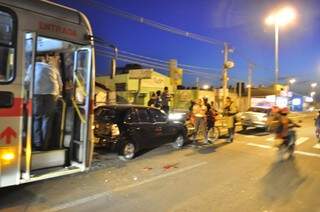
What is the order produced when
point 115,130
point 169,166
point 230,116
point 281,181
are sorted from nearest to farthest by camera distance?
1. point 281,181
2. point 169,166
3. point 115,130
4. point 230,116

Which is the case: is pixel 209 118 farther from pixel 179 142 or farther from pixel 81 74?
pixel 81 74

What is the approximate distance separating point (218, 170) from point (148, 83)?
26.7m

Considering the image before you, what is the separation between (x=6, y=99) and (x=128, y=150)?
17.5ft

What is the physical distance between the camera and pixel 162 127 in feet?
40.0

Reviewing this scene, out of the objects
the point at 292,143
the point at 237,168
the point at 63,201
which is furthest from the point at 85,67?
the point at 292,143

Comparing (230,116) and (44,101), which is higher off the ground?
(44,101)

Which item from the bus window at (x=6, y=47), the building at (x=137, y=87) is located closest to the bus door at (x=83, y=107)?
the bus window at (x=6, y=47)

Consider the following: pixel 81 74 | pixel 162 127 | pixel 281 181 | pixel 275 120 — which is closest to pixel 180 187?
pixel 281 181

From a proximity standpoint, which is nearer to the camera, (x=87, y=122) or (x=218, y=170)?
(x=87, y=122)

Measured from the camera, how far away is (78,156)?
7.11 meters

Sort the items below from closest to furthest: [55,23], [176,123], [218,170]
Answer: [55,23] → [218,170] → [176,123]

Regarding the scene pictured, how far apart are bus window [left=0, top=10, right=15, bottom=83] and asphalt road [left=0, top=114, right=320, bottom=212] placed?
7.35 ft

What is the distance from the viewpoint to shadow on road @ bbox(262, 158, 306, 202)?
740 centimetres

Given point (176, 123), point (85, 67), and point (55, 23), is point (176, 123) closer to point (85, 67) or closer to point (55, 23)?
point (85, 67)
